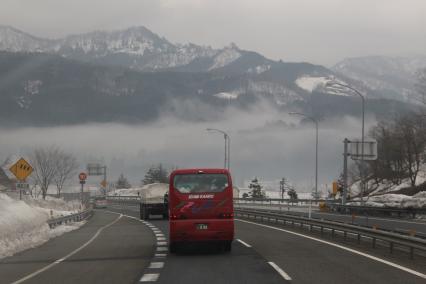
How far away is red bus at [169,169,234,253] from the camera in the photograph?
729 inches

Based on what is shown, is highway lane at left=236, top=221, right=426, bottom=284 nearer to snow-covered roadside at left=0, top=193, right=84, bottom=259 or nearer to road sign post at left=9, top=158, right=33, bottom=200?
snow-covered roadside at left=0, top=193, right=84, bottom=259

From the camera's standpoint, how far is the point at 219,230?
18.6 meters

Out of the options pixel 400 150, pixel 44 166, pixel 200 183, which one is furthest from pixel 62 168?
pixel 200 183

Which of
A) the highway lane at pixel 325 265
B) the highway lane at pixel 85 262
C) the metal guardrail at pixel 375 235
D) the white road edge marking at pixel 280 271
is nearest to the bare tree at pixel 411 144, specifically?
the metal guardrail at pixel 375 235

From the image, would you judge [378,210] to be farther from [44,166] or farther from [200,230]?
A: [44,166]

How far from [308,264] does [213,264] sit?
2329mm

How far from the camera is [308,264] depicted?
15.9 metres

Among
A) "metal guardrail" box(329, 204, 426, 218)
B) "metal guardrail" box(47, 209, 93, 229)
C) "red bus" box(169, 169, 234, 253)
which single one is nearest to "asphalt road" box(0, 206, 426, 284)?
"red bus" box(169, 169, 234, 253)

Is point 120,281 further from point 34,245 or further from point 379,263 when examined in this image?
point 34,245

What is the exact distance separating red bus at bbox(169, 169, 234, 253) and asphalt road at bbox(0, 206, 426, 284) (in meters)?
0.61

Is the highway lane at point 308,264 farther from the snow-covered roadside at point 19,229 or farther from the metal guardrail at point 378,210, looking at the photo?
the metal guardrail at point 378,210

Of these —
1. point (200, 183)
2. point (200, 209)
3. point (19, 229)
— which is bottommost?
point (19, 229)

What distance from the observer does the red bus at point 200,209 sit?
60.7 ft

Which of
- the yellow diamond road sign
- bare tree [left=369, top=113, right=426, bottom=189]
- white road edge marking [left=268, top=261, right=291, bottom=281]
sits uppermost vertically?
bare tree [left=369, top=113, right=426, bottom=189]
